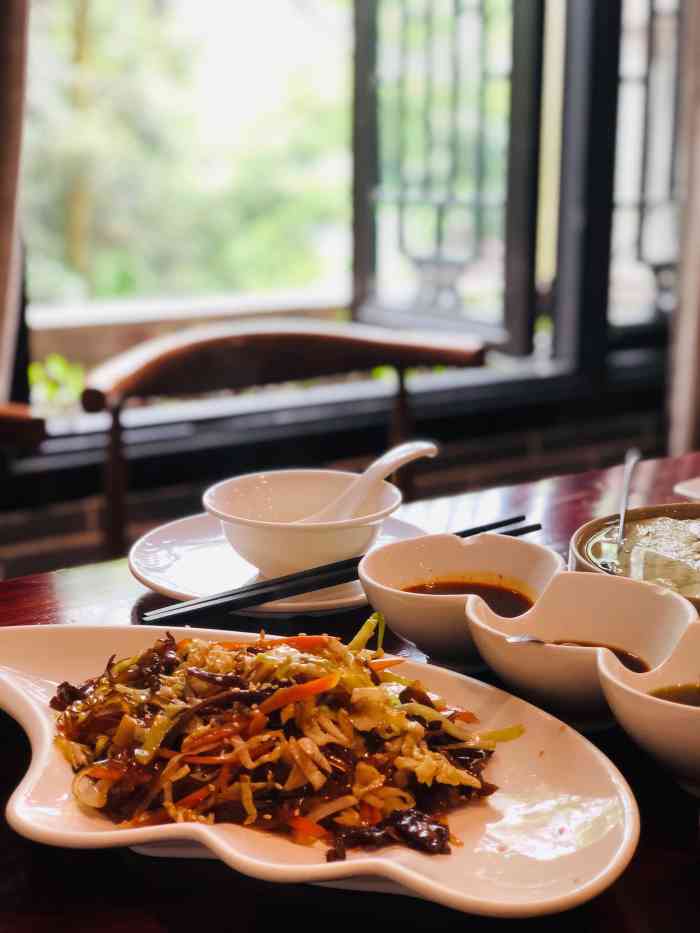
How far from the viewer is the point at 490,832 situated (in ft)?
2.09

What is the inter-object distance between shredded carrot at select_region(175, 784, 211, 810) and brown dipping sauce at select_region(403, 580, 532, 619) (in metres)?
0.31

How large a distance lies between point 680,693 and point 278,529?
40 cm

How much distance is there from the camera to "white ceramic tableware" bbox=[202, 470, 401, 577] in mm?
995

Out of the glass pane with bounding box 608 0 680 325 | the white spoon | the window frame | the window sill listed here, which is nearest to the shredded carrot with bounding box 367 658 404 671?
the white spoon

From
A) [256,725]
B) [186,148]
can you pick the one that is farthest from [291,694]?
[186,148]

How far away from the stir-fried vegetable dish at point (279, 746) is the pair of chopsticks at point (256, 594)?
5.7 inches

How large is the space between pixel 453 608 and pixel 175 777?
26 cm

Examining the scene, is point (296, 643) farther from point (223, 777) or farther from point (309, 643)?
Answer: point (223, 777)

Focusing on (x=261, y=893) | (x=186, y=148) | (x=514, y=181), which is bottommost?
(x=261, y=893)

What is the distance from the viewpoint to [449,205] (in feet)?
10.5

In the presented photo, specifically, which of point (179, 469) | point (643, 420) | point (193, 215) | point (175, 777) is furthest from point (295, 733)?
point (193, 215)

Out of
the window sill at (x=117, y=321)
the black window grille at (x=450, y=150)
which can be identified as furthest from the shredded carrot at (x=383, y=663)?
the window sill at (x=117, y=321)

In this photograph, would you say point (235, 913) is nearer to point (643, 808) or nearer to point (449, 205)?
point (643, 808)

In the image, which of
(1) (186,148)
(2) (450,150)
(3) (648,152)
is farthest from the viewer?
(1) (186,148)
